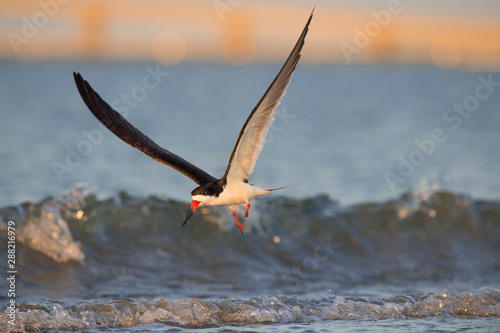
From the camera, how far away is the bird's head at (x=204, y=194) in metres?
6.61

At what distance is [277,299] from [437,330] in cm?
191

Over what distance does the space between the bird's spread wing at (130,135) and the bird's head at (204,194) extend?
0.87 feet

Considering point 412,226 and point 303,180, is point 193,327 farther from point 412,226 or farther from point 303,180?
point 303,180

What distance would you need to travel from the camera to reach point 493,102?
4406 centimetres

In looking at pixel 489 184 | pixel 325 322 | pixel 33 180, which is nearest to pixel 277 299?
pixel 325 322

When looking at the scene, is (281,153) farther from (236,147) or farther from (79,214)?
(236,147)

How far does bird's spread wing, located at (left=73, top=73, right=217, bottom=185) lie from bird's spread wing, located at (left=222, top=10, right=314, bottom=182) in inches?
21.5

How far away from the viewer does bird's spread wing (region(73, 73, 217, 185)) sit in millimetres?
7121

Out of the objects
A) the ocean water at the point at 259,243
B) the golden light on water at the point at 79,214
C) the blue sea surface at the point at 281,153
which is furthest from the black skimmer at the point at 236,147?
the blue sea surface at the point at 281,153

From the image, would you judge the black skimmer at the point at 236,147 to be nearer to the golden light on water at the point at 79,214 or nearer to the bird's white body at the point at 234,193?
the bird's white body at the point at 234,193

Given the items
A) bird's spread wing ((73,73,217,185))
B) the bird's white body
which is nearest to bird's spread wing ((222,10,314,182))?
the bird's white body

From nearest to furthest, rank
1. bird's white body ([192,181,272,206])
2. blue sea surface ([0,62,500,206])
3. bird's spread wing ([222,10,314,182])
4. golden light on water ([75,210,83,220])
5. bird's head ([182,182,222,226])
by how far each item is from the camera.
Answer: bird's spread wing ([222,10,314,182])
bird's head ([182,182,222,226])
bird's white body ([192,181,272,206])
golden light on water ([75,210,83,220])
blue sea surface ([0,62,500,206])

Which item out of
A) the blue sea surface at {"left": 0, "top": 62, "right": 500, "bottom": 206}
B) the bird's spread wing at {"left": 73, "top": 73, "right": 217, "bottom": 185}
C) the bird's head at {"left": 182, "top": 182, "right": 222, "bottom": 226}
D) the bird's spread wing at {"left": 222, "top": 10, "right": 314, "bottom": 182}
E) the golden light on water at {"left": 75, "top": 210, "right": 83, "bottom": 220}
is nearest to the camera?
the bird's spread wing at {"left": 222, "top": 10, "right": 314, "bottom": 182}

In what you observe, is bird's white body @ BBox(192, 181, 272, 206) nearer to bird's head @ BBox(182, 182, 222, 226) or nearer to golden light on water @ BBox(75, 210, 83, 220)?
bird's head @ BBox(182, 182, 222, 226)
